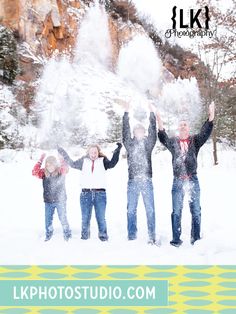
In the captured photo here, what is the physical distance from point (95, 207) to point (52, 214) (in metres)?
0.22

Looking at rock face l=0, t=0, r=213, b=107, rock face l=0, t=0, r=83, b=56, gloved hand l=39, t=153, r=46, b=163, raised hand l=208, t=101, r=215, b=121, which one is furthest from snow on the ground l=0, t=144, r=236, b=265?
rock face l=0, t=0, r=83, b=56

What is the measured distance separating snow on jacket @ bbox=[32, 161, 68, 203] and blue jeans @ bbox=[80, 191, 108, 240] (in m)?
0.11

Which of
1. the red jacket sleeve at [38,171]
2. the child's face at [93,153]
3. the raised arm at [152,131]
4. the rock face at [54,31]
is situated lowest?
the red jacket sleeve at [38,171]

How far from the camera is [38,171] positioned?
4.44 metres

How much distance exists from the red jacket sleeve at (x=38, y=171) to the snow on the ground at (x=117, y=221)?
0.03m

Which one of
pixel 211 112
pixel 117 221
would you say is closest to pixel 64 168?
pixel 117 221

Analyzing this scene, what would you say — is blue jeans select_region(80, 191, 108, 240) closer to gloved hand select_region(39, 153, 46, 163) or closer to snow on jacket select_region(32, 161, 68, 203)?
snow on jacket select_region(32, 161, 68, 203)

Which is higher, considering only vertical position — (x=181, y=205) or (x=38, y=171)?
(x=38, y=171)

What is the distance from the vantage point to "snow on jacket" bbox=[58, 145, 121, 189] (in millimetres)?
4426

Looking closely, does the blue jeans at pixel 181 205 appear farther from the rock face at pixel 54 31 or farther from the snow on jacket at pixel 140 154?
the rock face at pixel 54 31

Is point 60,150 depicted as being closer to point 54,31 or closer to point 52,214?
point 52,214

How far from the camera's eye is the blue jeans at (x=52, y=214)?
4.47m

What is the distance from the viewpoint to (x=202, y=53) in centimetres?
448

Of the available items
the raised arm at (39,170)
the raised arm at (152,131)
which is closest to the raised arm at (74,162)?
the raised arm at (39,170)
